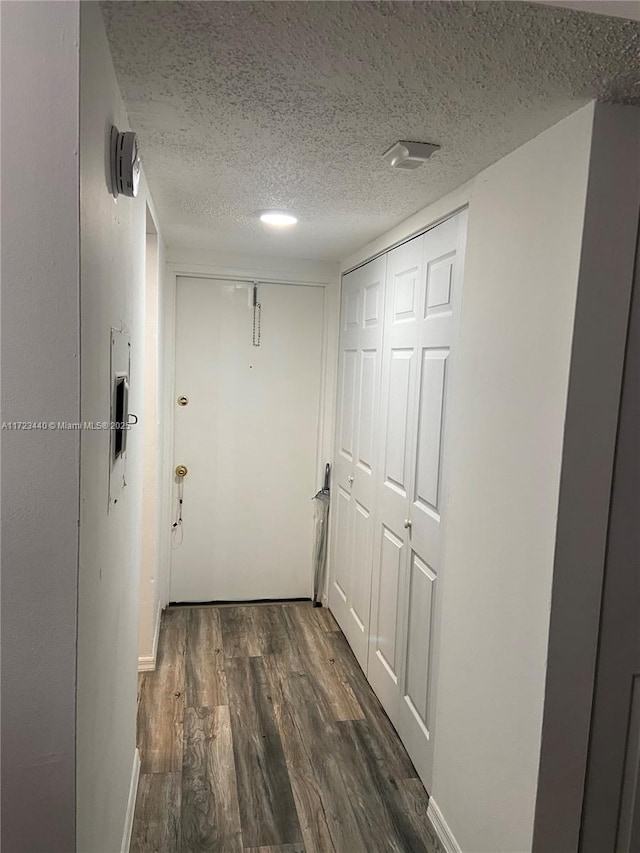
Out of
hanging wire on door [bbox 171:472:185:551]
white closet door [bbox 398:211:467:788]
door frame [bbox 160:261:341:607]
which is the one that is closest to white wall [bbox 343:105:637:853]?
white closet door [bbox 398:211:467:788]

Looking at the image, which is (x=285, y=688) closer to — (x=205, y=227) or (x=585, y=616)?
(x=585, y=616)

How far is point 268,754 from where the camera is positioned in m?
2.31

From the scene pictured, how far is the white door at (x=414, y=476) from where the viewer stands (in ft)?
6.88

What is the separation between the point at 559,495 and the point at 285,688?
1893 mm

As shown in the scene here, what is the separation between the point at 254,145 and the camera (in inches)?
63.6

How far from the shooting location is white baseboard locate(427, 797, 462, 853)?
6.02 ft

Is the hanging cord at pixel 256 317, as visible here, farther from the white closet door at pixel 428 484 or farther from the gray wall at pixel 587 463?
the gray wall at pixel 587 463

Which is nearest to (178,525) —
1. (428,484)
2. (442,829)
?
(428,484)

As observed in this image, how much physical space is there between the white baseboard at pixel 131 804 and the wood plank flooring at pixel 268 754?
4cm

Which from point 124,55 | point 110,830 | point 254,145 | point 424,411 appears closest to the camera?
point 124,55

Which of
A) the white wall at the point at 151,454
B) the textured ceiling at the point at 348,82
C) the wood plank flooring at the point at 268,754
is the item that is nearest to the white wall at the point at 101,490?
the textured ceiling at the point at 348,82

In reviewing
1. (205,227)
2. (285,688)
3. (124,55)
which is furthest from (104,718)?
(205,227)

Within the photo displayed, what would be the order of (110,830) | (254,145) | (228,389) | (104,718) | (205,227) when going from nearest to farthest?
(104,718) → (110,830) → (254,145) → (205,227) → (228,389)

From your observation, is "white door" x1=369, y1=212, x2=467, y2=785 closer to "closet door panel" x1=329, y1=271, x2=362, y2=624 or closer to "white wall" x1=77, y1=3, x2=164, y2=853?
"closet door panel" x1=329, y1=271, x2=362, y2=624
